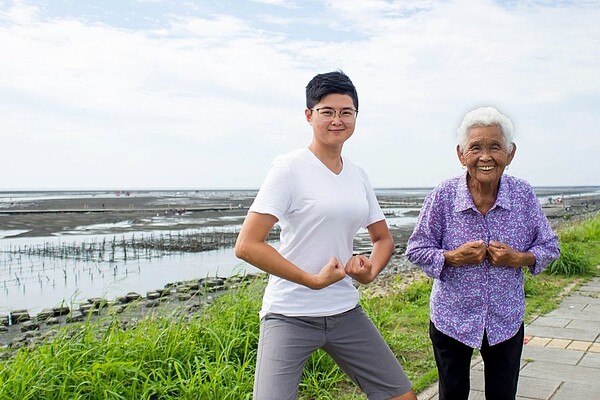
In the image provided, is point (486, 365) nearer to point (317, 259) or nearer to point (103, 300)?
point (317, 259)

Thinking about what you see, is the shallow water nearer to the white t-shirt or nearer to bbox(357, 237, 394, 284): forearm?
bbox(357, 237, 394, 284): forearm

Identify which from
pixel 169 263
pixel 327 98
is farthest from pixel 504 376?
pixel 169 263

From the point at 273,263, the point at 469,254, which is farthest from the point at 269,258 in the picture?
the point at 469,254

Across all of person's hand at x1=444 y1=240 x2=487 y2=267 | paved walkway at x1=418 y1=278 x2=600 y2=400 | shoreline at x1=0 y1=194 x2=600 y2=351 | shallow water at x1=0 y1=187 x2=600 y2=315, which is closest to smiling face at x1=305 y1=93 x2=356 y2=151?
person's hand at x1=444 y1=240 x2=487 y2=267

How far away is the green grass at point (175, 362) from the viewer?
144 inches

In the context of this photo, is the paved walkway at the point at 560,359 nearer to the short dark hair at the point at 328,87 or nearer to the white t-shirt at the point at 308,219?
the white t-shirt at the point at 308,219

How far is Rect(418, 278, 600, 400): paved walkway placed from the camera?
4108 millimetres

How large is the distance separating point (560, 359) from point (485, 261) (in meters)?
2.67

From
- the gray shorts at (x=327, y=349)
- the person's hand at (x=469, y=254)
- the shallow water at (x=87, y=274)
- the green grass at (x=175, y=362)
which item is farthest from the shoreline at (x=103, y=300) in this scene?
the person's hand at (x=469, y=254)

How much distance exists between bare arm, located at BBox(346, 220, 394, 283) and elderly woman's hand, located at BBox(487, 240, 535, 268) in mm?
431

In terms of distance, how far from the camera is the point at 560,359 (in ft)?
15.8

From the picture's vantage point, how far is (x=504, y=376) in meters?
2.71

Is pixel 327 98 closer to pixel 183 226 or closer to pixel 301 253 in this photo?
pixel 301 253

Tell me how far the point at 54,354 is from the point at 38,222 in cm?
3442
